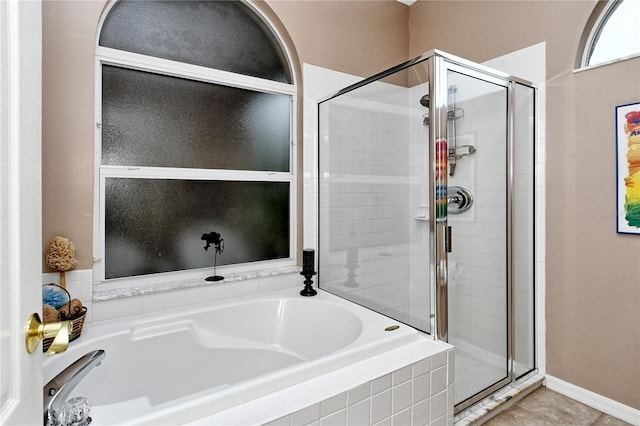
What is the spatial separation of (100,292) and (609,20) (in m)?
3.19

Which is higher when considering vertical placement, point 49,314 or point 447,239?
point 447,239

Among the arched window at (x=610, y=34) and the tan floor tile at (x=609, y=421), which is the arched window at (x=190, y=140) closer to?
the arched window at (x=610, y=34)

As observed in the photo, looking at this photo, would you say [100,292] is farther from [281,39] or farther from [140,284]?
[281,39]

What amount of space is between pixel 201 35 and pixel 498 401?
2756 mm

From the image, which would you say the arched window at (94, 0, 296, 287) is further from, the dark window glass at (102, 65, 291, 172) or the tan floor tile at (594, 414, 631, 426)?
the tan floor tile at (594, 414, 631, 426)

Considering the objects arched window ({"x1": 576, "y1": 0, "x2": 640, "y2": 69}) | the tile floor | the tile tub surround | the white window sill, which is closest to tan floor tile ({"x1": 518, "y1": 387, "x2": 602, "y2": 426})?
the tile floor

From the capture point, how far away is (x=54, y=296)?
1.63 meters

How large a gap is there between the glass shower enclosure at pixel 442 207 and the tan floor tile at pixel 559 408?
5.7 inches

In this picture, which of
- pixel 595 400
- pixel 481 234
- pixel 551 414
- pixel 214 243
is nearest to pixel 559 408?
pixel 551 414

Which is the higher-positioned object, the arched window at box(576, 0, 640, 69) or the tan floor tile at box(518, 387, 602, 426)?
the arched window at box(576, 0, 640, 69)

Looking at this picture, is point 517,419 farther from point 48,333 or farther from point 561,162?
point 48,333

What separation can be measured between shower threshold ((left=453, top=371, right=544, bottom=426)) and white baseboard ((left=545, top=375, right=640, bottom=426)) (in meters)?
0.08

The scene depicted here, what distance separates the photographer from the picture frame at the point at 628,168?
5.96 ft

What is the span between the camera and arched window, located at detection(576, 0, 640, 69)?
189 centimetres
